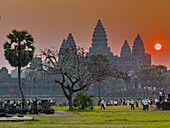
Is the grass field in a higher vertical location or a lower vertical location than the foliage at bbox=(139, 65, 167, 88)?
lower

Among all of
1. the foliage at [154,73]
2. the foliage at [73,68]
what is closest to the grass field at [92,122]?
the foliage at [73,68]

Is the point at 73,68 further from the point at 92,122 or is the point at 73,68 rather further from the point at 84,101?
the point at 92,122

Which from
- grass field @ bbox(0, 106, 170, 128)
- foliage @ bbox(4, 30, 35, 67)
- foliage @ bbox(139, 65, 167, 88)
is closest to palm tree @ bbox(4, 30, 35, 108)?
foliage @ bbox(4, 30, 35, 67)

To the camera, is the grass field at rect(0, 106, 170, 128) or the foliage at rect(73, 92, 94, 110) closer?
the grass field at rect(0, 106, 170, 128)

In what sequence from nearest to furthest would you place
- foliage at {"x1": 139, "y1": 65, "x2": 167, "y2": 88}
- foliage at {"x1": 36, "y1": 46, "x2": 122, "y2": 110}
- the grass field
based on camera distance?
the grass field < foliage at {"x1": 36, "y1": 46, "x2": 122, "y2": 110} < foliage at {"x1": 139, "y1": 65, "x2": 167, "y2": 88}

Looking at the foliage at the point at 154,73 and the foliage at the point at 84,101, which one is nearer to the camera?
the foliage at the point at 84,101

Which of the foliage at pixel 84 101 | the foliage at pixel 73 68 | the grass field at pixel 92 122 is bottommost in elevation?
the grass field at pixel 92 122

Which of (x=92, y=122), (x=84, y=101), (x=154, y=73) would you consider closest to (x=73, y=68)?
(x=84, y=101)

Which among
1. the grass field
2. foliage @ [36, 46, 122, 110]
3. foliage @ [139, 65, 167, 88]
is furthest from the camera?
foliage @ [139, 65, 167, 88]

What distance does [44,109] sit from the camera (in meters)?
42.0

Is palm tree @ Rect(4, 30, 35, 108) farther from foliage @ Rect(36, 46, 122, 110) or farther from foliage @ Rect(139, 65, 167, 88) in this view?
foliage @ Rect(139, 65, 167, 88)

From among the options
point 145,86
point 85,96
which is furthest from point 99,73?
point 145,86

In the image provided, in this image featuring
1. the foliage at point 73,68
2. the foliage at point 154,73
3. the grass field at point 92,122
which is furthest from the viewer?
the foliage at point 154,73

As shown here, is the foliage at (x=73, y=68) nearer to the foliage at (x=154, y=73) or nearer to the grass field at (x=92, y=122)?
the grass field at (x=92, y=122)
